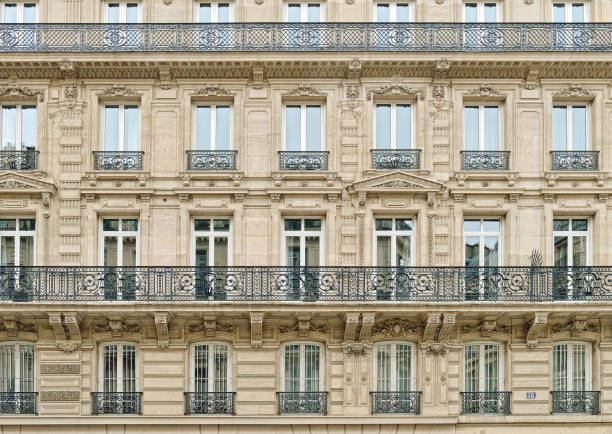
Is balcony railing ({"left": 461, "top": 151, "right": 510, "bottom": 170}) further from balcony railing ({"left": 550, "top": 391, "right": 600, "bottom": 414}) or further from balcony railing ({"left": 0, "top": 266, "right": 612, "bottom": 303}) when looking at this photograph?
balcony railing ({"left": 550, "top": 391, "right": 600, "bottom": 414})

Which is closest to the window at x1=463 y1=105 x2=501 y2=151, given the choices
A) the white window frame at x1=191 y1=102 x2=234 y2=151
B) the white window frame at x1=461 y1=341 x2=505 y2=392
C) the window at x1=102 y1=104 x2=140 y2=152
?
the white window frame at x1=461 y1=341 x2=505 y2=392

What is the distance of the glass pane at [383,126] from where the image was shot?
19.6 metres

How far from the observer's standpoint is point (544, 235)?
19078 mm

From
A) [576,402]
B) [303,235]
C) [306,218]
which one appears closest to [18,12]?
[306,218]

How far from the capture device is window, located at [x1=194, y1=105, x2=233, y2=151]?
1961cm

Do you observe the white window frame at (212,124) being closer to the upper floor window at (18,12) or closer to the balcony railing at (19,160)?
the balcony railing at (19,160)

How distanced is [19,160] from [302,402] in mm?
7710

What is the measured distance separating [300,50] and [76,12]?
4900mm

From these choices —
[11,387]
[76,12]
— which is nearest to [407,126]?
[76,12]

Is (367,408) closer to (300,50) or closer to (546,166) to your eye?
(546,166)

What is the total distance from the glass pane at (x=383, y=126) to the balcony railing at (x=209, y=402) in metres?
6.05

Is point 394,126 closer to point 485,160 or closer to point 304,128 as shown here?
point 304,128

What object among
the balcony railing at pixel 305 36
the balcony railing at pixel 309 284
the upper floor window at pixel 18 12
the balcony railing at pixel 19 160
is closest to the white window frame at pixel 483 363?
the balcony railing at pixel 309 284

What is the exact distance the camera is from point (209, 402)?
1873 centimetres
